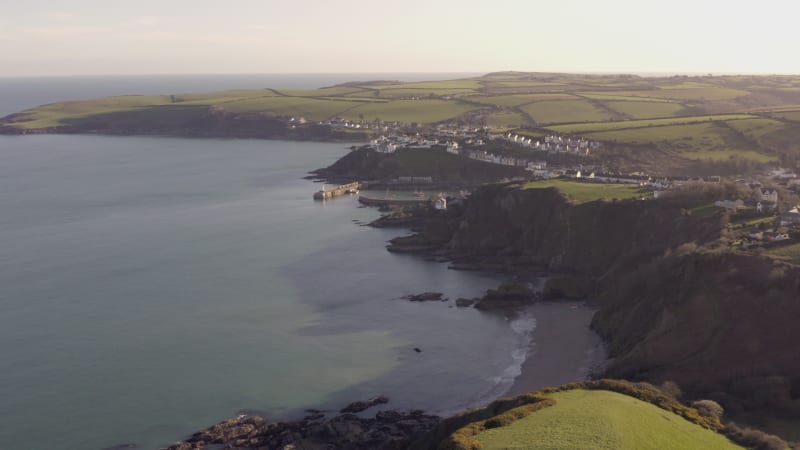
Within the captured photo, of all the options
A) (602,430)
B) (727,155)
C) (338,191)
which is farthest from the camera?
(338,191)

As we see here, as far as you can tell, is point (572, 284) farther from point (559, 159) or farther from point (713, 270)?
point (559, 159)

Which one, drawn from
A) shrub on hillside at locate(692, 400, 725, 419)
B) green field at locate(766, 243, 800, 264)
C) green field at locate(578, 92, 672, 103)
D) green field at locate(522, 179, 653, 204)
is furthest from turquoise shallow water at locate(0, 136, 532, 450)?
green field at locate(578, 92, 672, 103)

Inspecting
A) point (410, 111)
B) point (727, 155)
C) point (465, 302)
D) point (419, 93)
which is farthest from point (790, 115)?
point (419, 93)

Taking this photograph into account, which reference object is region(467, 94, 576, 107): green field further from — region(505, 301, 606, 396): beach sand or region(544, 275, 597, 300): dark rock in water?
region(505, 301, 606, 396): beach sand

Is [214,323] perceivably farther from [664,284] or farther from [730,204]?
[730,204]

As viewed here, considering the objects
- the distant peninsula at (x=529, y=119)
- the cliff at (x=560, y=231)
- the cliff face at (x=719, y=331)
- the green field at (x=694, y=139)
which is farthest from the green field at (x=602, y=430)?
the green field at (x=694, y=139)

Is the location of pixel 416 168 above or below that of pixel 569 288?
above

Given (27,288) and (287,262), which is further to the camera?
(287,262)

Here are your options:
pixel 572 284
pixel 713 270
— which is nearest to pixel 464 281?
pixel 572 284
